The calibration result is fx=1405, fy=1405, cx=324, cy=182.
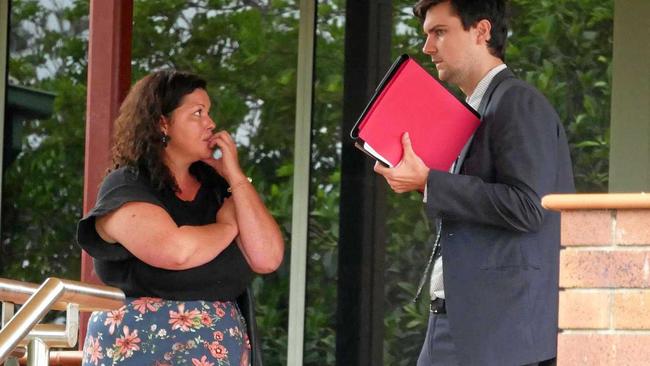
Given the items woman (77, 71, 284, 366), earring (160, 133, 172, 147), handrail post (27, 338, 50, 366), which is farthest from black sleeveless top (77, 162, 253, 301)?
handrail post (27, 338, 50, 366)

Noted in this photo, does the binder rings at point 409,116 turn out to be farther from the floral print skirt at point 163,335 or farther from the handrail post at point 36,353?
the handrail post at point 36,353

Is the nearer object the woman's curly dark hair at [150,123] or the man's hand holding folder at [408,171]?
the man's hand holding folder at [408,171]

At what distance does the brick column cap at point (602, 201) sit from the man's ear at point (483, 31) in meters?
0.98

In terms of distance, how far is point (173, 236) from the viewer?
3.82 m

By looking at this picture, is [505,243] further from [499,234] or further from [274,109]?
[274,109]

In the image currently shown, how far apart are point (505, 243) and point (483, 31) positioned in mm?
572

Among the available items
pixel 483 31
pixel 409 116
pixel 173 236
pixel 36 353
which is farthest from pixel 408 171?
pixel 36 353

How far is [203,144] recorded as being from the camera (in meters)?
4.03

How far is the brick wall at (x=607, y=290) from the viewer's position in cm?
265

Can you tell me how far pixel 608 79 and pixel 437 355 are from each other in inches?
116

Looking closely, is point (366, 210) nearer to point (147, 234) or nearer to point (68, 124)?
point (68, 124)

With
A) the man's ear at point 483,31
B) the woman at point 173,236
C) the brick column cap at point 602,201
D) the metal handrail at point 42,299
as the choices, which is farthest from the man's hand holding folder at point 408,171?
the metal handrail at point 42,299

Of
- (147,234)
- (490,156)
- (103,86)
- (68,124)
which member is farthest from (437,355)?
(68,124)

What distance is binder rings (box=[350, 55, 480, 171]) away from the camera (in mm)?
3463
